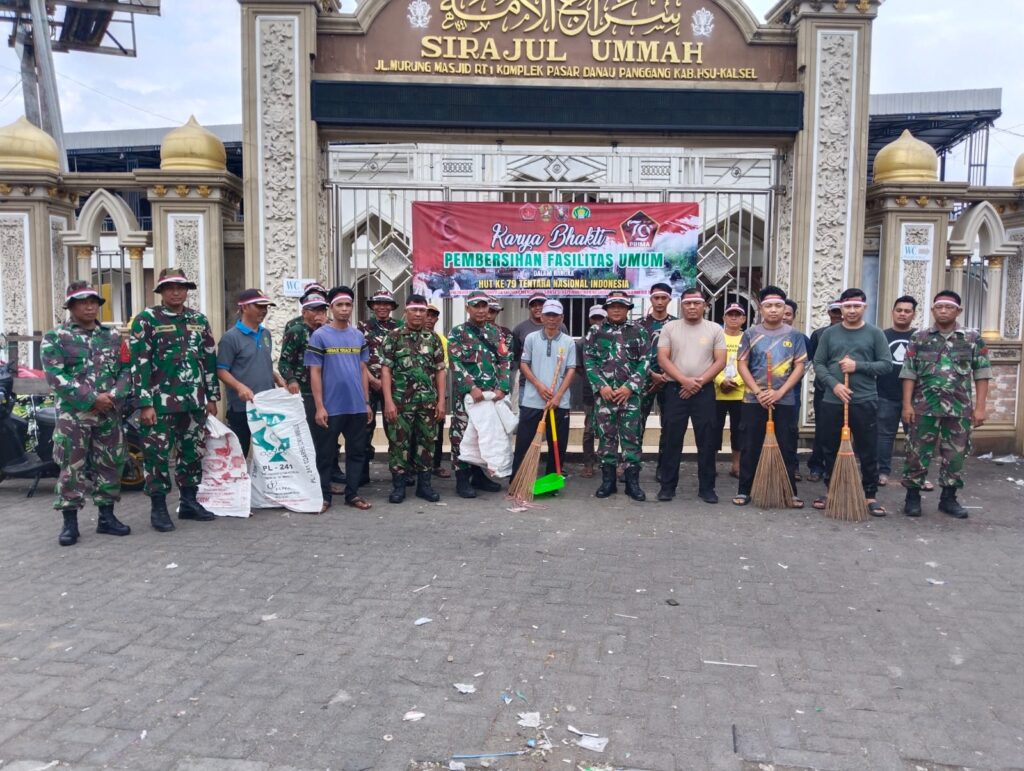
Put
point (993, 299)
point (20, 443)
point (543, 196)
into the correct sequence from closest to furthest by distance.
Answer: point (20, 443), point (993, 299), point (543, 196)

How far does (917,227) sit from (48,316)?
8946 millimetres

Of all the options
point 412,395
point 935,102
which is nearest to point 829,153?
point 412,395

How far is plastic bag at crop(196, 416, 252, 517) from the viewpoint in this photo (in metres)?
5.88

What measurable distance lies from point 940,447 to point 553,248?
401 cm

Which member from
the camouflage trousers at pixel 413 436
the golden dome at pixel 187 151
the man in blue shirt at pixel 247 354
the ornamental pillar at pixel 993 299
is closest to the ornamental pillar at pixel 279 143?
the golden dome at pixel 187 151

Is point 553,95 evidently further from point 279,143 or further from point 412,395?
point 412,395

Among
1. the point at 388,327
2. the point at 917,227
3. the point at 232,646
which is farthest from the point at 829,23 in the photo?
the point at 232,646

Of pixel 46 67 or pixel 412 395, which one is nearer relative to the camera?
pixel 412 395

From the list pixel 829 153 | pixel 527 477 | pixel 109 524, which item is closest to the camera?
pixel 109 524

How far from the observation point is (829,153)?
314 inches

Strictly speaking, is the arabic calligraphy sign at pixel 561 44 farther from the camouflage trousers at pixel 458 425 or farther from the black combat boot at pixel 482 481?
the black combat boot at pixel 482 481

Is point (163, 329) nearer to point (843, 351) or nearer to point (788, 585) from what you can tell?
point (788, 585)

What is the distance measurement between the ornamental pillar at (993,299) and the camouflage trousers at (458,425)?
5.91 metres

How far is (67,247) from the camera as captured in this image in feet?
27.3
